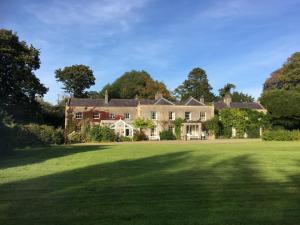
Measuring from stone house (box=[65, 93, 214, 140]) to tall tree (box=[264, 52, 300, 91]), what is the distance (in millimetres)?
18895

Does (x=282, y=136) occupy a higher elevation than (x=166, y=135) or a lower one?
lower

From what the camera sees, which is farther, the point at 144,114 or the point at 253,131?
the point at 253,131

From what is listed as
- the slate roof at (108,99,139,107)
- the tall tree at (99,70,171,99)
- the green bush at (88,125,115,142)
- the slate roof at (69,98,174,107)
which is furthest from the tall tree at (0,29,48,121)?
the tall tree at (99,70,171,99)

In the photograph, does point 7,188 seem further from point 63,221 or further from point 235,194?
point 235,194

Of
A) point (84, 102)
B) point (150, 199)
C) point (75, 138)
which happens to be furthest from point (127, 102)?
point (150, 199)

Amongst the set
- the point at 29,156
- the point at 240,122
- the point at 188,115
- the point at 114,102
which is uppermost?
the point at 114,102

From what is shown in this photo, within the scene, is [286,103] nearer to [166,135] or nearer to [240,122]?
[240,122]

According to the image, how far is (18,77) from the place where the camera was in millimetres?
41875

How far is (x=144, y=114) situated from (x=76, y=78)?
28.6 m

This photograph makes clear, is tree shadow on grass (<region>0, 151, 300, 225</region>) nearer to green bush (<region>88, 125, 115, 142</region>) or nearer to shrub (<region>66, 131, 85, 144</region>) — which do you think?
shrub (<region>66, 131, 85, 144</region>)

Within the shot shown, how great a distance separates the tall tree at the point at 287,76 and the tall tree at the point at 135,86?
66.1 ft

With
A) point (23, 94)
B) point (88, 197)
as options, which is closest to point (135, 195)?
point (88, 197)

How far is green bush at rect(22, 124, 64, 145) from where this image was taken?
33.9 metres

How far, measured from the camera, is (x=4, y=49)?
129 ft
